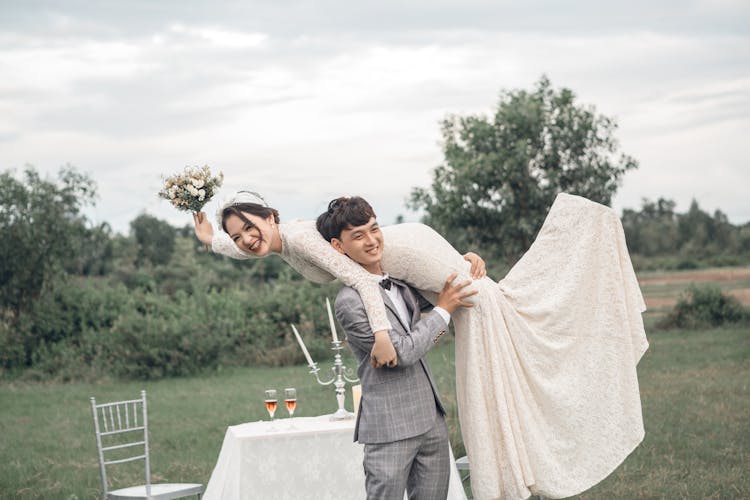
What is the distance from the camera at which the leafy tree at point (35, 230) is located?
1775 cm

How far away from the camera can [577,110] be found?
20016 millimetres

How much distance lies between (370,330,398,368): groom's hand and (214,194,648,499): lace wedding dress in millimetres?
218

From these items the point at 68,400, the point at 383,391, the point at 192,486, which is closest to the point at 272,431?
the point at 192,486

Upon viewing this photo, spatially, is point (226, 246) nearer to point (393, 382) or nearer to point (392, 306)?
point (392, 306)

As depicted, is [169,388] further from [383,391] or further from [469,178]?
[383,391]

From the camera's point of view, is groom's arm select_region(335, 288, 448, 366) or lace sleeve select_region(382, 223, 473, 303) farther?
lace sleeve select_region(382, 223, 473, 303)

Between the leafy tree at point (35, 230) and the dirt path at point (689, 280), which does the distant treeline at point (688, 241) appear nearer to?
the dirt path at point (689, 280)

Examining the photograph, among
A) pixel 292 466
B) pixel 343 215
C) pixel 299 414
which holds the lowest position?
pixel 299 414

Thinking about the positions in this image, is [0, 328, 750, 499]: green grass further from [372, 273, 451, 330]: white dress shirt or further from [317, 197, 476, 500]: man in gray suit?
[372, 273, 451, 330]: white dress shirt

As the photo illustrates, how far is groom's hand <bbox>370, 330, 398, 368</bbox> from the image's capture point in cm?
354

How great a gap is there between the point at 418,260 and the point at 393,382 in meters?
0.52

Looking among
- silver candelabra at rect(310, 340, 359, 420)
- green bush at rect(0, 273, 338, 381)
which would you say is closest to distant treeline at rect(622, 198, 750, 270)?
green bush at rect(0, 273, 338, 381)

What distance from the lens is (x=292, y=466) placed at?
17.9 feet

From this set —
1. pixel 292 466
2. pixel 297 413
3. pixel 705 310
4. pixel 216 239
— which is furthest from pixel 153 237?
pixel 216 239
